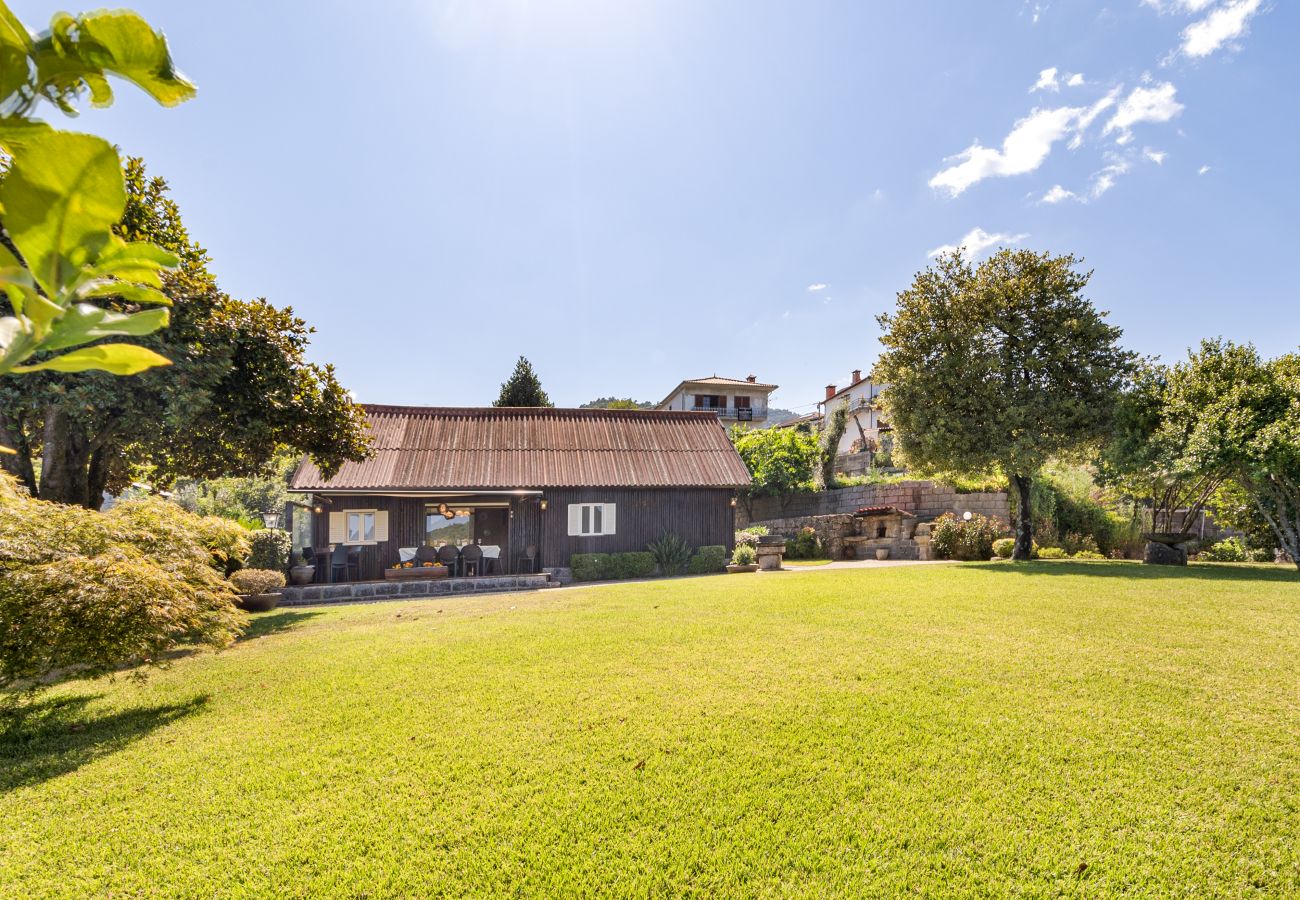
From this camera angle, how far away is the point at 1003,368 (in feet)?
56.2

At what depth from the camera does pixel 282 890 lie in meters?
3.05

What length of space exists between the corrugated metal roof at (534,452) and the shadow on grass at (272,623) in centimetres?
565

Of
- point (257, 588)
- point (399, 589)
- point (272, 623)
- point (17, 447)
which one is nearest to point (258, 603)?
point (257, 588)

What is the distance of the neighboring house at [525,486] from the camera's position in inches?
683

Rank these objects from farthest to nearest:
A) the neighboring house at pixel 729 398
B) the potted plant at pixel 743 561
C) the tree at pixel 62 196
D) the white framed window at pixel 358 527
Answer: the neighboring house at pixel 729 398 < the potted plant at pixel 743 561 < the white framed window at pixel 358 527 < the tree at pixel 62 196

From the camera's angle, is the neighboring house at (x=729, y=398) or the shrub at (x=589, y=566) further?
the neighboring house at (x=729, y=398)

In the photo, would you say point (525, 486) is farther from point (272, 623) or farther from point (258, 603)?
point (272, 623)

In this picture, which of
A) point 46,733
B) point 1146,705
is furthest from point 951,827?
point 46,733

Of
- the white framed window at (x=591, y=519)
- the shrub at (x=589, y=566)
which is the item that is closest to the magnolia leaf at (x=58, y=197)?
the shrub at (x=589, y=566)

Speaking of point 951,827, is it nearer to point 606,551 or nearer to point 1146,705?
point 1146,705

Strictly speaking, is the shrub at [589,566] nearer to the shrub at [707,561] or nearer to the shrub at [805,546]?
the shrub at [707,561]

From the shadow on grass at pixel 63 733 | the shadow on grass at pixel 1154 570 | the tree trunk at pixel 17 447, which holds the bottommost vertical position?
the shadow on grass at pixel 63 733

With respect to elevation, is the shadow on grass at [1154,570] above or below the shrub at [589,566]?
above

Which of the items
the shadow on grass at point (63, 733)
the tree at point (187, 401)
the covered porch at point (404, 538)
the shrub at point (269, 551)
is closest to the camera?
the shadow on grass at point (63, 733)
